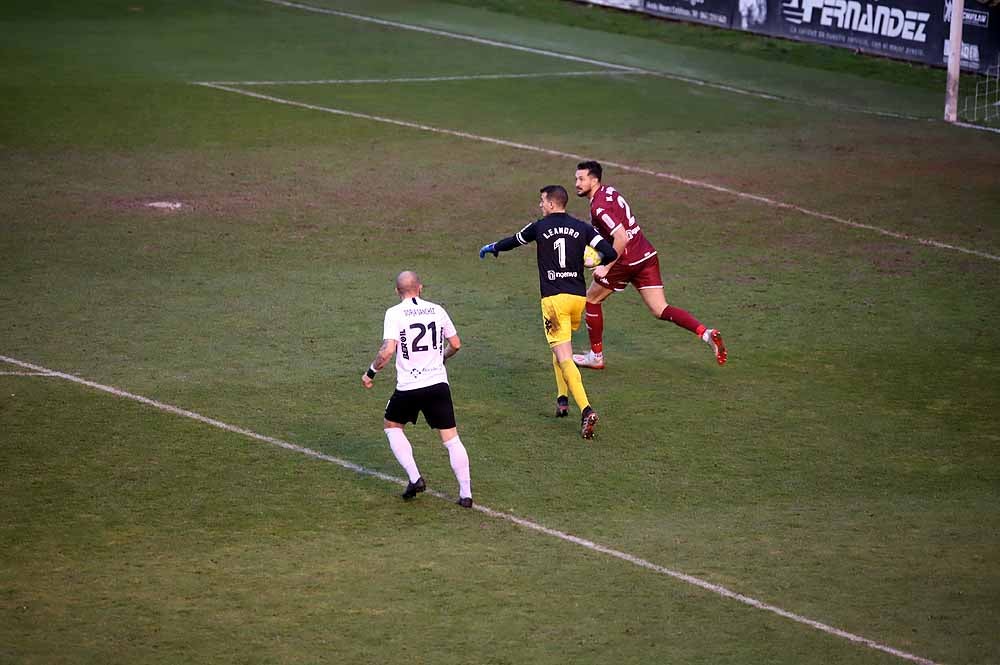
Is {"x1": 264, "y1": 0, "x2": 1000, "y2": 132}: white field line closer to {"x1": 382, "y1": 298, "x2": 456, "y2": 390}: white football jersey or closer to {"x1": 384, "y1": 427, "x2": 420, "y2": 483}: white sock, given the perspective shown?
{"x1": 382, "y1": 298, "x2": 456, "y2": 390}: white football jersey

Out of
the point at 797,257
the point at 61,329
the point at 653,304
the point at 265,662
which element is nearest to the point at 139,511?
the point at 265,662

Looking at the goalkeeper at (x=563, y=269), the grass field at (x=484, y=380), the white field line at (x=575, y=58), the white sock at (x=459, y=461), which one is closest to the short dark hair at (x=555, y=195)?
the goalkeeper at (x=563, y=269)

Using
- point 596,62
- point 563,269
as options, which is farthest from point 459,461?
point 596,62

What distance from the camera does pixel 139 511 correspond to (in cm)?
1145

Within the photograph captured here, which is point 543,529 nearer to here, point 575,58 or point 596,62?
point 596,62

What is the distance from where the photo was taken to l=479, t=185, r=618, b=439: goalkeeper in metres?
13.2

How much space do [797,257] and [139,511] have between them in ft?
36.1

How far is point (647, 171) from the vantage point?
2352 centimetres

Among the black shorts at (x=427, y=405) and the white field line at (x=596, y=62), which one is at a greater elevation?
the white field line at (x=596, y=62)

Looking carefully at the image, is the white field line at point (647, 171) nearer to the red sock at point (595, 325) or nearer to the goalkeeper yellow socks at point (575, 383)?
the red sock at point (595, 325)

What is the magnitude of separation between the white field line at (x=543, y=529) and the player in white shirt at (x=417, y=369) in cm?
59

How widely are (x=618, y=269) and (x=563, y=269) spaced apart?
1.92m

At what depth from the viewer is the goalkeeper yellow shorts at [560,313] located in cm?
1330

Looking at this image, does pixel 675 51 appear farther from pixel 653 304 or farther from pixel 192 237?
pixel 653 304
